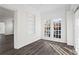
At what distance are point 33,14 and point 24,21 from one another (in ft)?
1.73

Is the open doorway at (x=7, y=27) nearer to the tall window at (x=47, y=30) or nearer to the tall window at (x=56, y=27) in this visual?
the tall window at (x=47, y=30)

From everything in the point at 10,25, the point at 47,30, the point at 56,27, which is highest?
the point at 10,25

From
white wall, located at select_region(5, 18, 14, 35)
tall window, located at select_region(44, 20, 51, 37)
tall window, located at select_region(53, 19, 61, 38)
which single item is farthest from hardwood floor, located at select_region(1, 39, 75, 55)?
white wall, located at select_region(5, 18, 14, 35)

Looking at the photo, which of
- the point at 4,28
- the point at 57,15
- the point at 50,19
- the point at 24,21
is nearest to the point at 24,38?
the point at 24,21

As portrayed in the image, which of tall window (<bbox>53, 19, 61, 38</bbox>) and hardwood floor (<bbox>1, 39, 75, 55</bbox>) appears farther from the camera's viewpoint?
tall window (<bbox>53, 19, 61, 38</bbox>)

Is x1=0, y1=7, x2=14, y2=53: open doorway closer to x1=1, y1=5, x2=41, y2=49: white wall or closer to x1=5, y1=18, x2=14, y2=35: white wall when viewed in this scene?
x1=5, y1=18, x2=14, y2=35: white wall

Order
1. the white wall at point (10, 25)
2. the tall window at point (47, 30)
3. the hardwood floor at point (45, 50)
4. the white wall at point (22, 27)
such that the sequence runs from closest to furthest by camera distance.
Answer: the hardwood floor at point (45, 50), the white wall at point (22, 27), the tall window at point (47, 30), the white wall at point (10, 25)

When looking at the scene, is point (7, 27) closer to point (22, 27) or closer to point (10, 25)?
point (10, 25)

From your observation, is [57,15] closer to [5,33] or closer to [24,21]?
[24,21]

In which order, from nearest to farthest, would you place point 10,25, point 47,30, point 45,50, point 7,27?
point 45,50, point 47,30, point 10,25, point 7,27

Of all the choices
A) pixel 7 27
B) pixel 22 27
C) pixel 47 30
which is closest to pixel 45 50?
pixel 47 30

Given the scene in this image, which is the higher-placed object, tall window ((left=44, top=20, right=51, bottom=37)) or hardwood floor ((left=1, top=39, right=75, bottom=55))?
tall window ((left=44, top=20, right=51, bottom=37))

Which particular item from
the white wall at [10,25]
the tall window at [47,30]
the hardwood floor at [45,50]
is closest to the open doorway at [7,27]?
the white wall at [10,25]

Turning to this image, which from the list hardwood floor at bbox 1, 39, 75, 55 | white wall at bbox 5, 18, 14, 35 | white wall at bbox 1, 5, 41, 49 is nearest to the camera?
hardwood floor at bbox 1, 39, 75, 55
